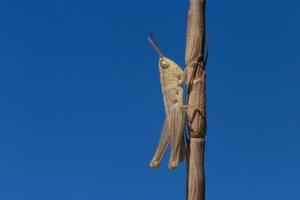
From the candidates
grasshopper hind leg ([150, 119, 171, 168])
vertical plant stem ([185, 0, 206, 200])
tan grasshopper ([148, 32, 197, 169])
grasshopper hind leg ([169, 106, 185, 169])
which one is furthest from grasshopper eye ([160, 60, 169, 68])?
grasshopper hind leg ([150, 119, 171, 168])

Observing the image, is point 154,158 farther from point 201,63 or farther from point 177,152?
point 201,63

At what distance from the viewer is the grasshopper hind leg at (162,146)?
36.4 feet

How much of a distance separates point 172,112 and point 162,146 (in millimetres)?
580

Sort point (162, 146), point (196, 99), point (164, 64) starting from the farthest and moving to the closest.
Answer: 1. point (164, 64)
2. point (162, 146)
3. point (196, 99)

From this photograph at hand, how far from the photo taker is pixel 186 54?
11.0 meters

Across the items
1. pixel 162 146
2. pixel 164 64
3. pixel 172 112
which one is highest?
pixel 164 64

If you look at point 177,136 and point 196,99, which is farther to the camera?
point 177,136

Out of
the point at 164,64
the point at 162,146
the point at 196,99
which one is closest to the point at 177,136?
the point at 162,146

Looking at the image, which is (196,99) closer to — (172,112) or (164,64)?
(172,112)

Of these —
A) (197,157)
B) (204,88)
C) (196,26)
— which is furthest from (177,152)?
(196,26)

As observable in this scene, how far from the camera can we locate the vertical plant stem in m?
10.6

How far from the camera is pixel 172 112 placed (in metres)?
10.9

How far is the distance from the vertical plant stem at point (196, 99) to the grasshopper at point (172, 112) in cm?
15

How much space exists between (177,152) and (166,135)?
1.22 feet
